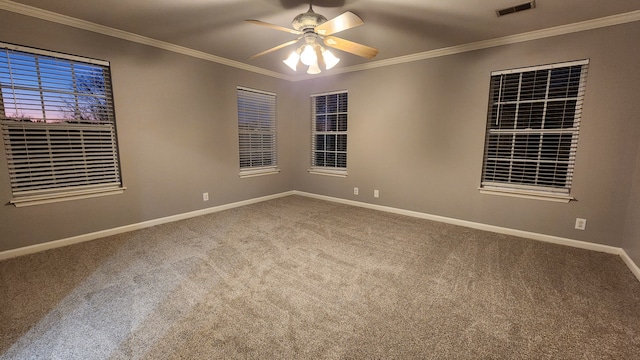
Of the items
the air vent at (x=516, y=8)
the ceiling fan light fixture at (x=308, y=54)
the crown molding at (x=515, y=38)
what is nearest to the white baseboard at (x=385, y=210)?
the crown molding at (x=515, y=38)

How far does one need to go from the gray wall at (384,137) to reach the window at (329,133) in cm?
20

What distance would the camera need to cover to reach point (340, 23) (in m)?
2.12

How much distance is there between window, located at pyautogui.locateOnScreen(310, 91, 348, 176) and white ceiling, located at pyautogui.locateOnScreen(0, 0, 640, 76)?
1.58 m

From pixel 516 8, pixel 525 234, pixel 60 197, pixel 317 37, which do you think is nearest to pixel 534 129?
pixel 525 234

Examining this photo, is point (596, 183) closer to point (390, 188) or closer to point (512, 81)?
point (512, 81)

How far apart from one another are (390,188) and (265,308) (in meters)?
3.03

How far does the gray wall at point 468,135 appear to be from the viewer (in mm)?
2744

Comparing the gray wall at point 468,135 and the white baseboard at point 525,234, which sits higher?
the gray wall at point 468,135

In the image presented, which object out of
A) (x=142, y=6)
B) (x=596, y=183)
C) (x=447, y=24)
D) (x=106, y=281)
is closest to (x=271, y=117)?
(x=142, y=6)

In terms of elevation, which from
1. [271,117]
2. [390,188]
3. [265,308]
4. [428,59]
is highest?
[428,59]

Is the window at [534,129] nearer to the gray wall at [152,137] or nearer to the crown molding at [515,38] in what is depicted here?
the crown molding at [515,38]

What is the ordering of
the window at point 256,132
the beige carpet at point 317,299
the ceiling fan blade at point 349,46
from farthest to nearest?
the window at point 256,132 < the ceiling fan blade at point 349,46 < the beige carpet at point 317,299

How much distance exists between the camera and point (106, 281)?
226cm

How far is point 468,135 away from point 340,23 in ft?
8.10
